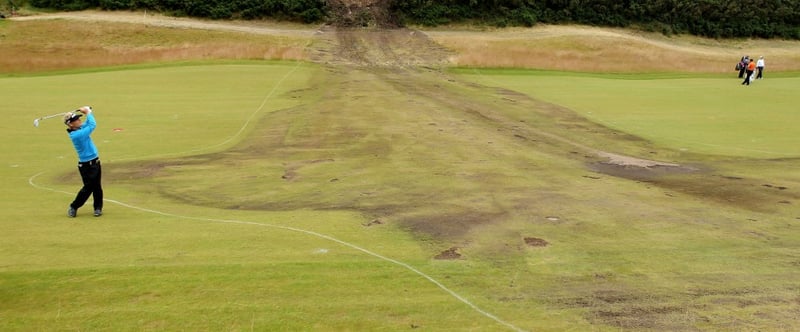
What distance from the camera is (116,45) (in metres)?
49.2

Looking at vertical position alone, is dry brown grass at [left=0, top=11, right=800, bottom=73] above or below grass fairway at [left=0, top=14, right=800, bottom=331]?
below

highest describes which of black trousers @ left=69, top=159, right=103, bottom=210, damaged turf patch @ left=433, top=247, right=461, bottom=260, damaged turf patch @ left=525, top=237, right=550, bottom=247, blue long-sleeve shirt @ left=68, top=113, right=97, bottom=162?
blue long-sleeve shirt @ left=68, top=113, right=97, bottom=162

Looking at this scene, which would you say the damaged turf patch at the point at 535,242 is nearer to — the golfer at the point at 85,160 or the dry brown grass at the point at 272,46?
the golfer at the point at 85,160

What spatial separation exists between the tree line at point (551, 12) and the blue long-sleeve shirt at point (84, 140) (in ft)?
164

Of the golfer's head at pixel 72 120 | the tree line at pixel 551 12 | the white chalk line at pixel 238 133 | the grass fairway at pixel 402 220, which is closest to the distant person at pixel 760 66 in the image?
the grass fairway at pixel 402 220

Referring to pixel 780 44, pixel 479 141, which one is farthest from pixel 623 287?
pixel 780 44

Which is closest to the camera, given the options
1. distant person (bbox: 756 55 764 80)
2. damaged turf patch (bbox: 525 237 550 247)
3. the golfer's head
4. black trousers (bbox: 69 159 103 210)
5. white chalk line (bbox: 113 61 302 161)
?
damaged turf patch (bbox: 525 237 550 247)

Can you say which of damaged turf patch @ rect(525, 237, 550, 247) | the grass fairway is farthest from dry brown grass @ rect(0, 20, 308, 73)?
damaged turf patch @ rect(525, 237, 550, 247)

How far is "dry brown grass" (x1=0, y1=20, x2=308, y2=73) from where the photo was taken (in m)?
42.9

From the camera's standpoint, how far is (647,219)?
11492 millimetres

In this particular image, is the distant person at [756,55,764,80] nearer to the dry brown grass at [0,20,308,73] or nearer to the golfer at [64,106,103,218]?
the dry brown grass at [0,20,308,73]

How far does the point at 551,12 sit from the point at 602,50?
39.0 feet

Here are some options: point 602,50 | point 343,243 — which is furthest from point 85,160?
point 602,50

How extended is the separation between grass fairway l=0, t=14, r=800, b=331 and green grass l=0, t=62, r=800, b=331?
0.05m
